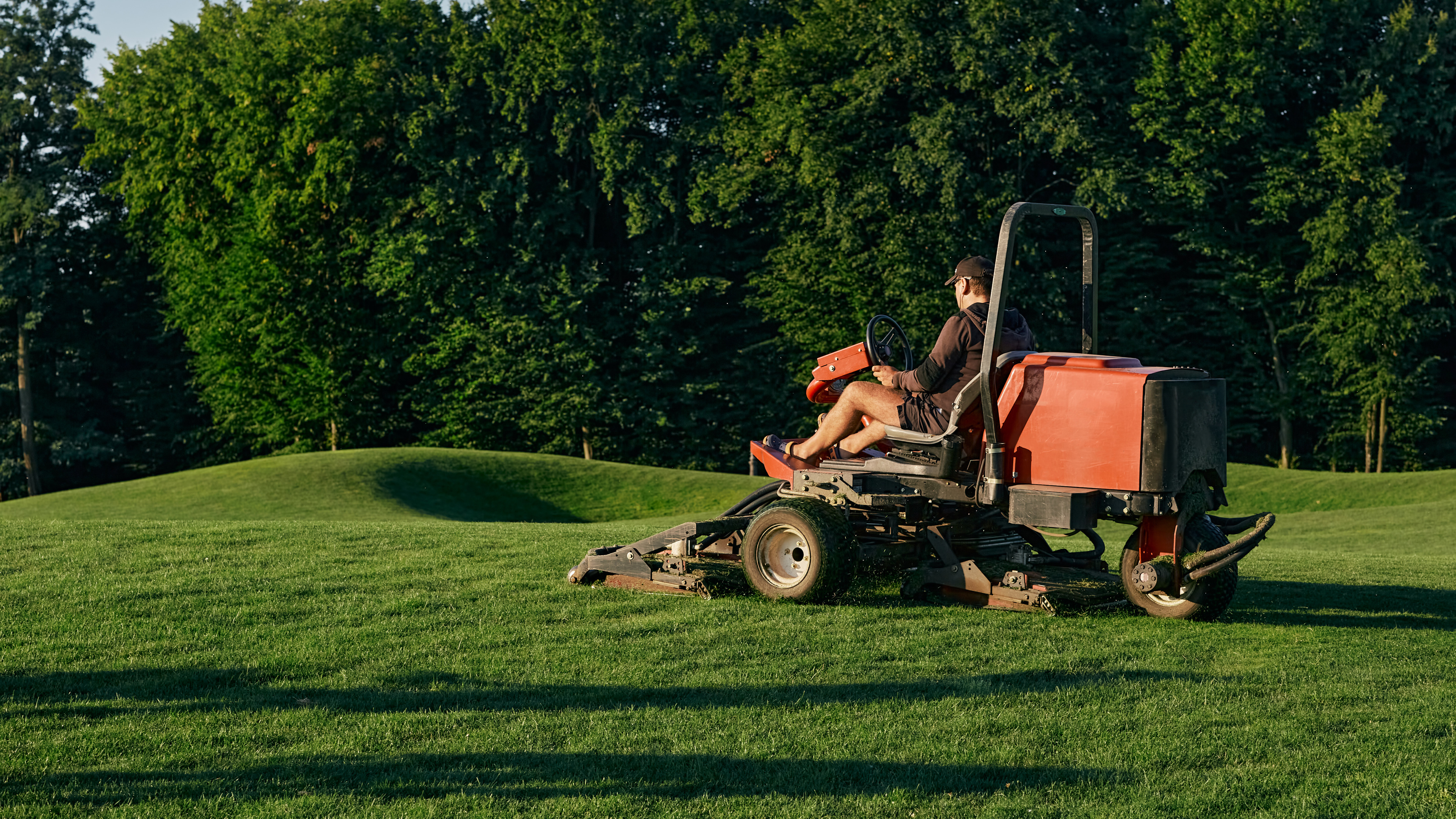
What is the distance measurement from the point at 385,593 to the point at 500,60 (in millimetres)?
36043

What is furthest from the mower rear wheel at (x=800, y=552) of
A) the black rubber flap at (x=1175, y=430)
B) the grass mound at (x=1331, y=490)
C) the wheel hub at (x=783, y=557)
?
the grass mound at (x=1331, y=490)

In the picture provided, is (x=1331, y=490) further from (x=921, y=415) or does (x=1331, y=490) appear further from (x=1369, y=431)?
(x=921, y=415)

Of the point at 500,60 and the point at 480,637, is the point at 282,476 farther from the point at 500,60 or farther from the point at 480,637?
the point at 480,637

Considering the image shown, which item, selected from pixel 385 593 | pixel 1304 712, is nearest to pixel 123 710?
pixel 385 593

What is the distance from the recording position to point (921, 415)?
921cm

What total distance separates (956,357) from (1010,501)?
1099mm

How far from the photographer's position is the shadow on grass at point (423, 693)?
6.41 meters

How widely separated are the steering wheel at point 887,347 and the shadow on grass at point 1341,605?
3051 millimetres

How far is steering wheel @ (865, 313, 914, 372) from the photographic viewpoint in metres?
9.45

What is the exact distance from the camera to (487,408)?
42.1 metres

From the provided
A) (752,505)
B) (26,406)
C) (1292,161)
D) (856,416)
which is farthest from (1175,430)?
(26,406)

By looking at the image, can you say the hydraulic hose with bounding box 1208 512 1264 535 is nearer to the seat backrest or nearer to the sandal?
the seat backrest

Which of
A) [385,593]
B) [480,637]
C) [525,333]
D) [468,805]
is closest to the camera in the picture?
[468,805]

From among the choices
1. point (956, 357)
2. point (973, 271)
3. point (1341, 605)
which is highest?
point (973, 271)
